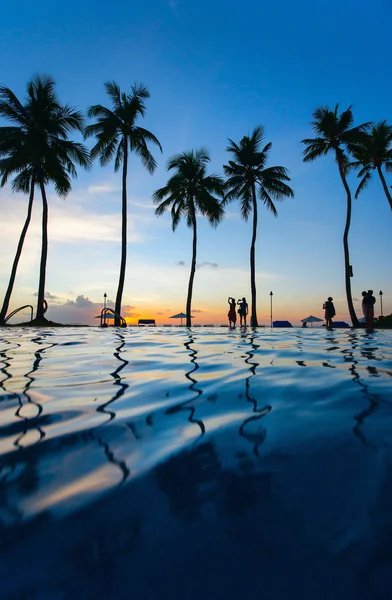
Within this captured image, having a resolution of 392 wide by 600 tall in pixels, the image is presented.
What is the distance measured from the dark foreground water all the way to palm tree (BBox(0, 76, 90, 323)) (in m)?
19.0

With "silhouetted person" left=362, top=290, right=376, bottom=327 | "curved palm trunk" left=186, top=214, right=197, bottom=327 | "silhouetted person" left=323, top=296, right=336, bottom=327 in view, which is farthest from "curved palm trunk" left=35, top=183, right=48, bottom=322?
"silhouetted person" left=362, top=290, right=376, bottom=327

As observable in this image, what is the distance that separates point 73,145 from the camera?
1955 centimetres

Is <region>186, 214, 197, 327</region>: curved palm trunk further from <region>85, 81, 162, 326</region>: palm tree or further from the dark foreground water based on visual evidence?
the dark foreground water

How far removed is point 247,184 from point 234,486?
24.5 meters

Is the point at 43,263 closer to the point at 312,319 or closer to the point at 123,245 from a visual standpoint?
the point at 123,245

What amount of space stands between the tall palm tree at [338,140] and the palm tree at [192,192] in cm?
644

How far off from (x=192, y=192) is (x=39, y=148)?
32.6 feet

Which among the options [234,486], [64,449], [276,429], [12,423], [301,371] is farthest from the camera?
Answer: [301,371]

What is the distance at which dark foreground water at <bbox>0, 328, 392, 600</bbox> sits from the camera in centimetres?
64

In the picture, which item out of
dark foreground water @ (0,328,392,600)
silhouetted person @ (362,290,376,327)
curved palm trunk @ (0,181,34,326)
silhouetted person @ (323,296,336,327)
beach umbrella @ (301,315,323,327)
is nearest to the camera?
dark foreground water @ (0,328,392,600)

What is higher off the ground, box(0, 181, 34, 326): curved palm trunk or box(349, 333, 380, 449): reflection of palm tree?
box(0, 181, 34, 326): curved palm trunk

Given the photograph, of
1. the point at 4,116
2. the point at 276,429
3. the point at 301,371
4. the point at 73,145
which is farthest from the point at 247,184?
the point at 276,429

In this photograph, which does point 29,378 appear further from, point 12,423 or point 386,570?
point 386,570

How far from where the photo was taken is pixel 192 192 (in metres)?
24.5
